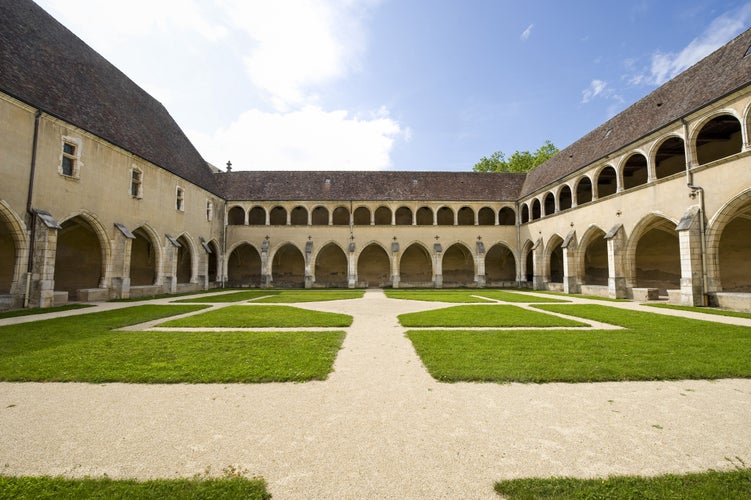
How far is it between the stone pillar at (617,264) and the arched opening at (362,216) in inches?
718

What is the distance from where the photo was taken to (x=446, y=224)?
2995 centimetres

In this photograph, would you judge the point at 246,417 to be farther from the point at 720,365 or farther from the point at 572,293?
the point at 572,293

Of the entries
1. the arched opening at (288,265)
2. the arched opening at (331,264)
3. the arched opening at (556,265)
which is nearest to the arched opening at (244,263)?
the arched opening at (288,265)

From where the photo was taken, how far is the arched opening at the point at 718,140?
1505cm

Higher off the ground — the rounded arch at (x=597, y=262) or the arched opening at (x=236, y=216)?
the arched opening at (x=236, y=216)

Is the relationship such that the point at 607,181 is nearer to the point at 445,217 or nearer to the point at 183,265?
the point at 445,217

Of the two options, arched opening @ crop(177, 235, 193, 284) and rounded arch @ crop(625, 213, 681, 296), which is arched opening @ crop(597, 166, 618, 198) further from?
arched opening @ crop(177, 235, 193, 284)

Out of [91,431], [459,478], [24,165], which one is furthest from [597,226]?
[24,165]

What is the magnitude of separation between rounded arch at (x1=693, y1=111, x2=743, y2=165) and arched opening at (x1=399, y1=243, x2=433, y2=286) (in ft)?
61.4

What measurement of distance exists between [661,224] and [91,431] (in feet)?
78.0

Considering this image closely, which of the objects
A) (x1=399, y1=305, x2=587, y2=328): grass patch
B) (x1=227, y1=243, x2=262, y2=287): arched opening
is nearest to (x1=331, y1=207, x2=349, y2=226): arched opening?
(x1=227, y1=243, x2=262, y2=287): arched opening

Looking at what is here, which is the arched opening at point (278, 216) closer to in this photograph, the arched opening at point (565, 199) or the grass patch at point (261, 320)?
the grass patch at point (261, 320)

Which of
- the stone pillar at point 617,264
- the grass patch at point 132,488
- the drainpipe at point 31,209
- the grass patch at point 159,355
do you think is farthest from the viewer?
the stone pillar at point 617,264

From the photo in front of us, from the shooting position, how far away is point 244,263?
29.8m
